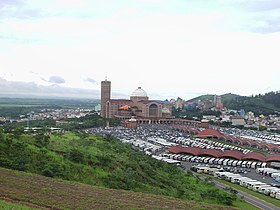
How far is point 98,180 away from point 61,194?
15.8 ft

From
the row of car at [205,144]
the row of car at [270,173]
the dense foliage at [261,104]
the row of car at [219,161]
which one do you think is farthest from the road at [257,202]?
the dense foliage at [261,104]

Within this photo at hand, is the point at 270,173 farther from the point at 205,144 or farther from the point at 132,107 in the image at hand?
the point at 132,107

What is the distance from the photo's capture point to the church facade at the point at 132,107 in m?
83.8

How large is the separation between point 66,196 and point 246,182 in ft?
69.3

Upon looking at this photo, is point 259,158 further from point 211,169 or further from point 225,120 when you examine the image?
point 225,120

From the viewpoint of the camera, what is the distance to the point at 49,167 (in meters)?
16.4

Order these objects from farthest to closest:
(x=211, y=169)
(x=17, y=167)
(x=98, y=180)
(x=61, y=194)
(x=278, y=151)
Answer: (x=278, y=151)
(x=211, y=169)
(x=98, y=180)
(x=17, y=167)
(x=61, y=194)

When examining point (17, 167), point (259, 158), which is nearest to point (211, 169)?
point (259, 158)

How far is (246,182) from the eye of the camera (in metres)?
29.9

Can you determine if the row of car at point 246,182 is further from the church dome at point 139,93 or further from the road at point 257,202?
the church dome at point 139,93

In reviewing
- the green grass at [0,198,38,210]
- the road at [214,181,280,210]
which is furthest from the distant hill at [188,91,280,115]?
the green grass at [0,198,38,210]

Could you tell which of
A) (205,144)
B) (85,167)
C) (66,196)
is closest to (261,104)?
(205,144)

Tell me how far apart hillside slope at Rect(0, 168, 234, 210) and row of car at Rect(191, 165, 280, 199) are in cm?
1451

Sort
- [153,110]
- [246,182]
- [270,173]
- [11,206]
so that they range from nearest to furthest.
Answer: [11,206], [246,182], [270,173], [153,110]
